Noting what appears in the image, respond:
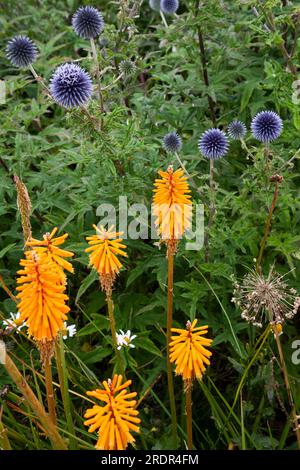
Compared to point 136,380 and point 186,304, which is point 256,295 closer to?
point 186,304

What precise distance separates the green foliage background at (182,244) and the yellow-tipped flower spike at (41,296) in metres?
0.71

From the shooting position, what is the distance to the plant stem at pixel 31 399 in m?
1.66

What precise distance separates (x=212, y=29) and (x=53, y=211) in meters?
1.30

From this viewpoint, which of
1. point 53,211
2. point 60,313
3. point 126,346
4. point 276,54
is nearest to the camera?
point 60,313

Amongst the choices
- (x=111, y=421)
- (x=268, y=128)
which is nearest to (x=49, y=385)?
(x=111, y=421)

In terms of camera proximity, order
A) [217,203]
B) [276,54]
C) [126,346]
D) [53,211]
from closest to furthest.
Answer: [126,346]
[217,203]
[53,211]
[276,54]

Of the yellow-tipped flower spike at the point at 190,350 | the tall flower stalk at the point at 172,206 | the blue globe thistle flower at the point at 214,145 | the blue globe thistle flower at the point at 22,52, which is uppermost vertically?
the blue globe thistle flower at the point at 22,52

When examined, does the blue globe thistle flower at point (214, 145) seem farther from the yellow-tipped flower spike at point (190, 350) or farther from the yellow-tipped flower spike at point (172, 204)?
the yellow-tipped flower spike at point (190, 350)

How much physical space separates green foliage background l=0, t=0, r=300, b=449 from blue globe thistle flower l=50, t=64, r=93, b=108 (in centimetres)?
8

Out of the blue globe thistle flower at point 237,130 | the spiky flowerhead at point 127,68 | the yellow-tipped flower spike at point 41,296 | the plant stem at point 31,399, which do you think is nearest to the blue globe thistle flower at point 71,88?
the spiky flowerhead at point 127,68
